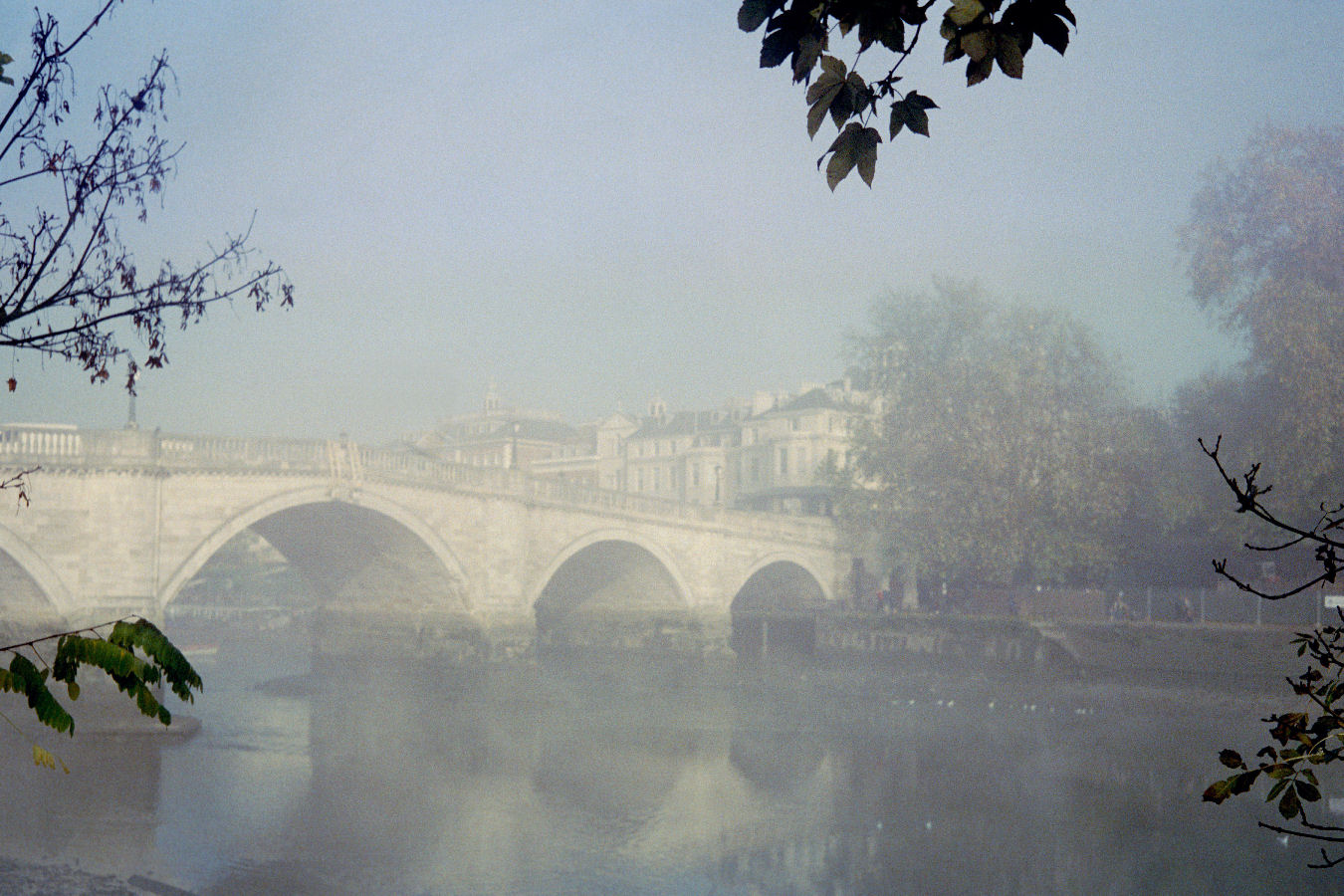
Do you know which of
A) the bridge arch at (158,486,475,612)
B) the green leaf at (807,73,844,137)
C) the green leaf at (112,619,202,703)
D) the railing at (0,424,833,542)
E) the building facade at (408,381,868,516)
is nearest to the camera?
the green leaf at (807,73,844,137)

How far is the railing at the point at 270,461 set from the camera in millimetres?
28344

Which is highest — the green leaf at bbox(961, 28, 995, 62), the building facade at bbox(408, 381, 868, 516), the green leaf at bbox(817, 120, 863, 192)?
the building facade at bbox(408, 381, 868, 516)

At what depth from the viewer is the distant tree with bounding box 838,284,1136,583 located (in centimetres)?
4066

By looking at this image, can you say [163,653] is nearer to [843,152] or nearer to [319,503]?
[843,152]

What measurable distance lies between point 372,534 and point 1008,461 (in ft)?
70.3

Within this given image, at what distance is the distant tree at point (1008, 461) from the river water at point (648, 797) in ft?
18.6

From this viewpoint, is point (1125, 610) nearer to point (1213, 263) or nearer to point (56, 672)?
point (1213, 263)

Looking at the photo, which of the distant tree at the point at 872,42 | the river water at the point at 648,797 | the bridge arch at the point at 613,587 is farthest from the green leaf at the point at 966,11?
the bridge arch at the point at 613,587

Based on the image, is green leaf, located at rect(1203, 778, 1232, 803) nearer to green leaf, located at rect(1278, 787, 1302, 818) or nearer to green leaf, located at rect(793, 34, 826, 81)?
green leaf, located at rect(1278, 787, 1302, 818)

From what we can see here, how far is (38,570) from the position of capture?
27.9m

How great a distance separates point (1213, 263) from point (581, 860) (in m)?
31.1

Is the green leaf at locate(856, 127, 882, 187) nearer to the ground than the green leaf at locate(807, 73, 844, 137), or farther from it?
nearer to the ground

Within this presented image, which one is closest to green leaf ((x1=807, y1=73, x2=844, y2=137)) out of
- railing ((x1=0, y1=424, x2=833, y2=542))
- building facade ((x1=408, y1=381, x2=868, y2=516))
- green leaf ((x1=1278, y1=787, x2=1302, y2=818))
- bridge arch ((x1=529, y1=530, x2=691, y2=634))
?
green leaf ((x1=1278, y1=787, x2=1302, y2=818))

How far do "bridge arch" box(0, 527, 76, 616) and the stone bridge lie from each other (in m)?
0.05
